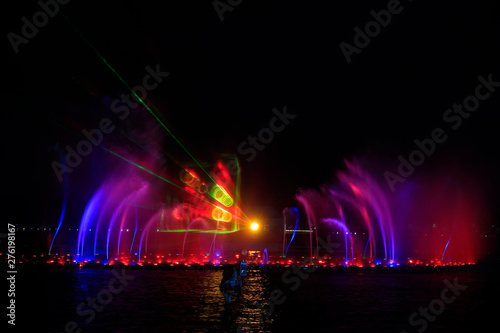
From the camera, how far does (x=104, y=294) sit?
21109 mm

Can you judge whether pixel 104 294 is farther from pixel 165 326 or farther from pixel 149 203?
pixel 149 203

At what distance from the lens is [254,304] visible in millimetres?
19234

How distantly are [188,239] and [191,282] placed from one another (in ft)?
159

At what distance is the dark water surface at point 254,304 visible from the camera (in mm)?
15344

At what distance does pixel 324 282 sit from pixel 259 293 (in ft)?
19.6

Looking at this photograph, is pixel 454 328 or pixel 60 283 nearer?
pixel 454 328

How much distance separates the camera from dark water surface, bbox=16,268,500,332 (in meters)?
15.3

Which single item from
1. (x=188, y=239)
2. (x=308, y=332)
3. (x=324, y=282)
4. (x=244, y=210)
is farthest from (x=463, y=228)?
(x=308, y=332)

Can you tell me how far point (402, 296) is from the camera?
2198 cm

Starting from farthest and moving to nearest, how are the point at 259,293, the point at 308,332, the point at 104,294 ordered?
1. the point at 259,293
2. the point at 104,294
3. the point at 308,332

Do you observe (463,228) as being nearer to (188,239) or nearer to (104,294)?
(188,239)

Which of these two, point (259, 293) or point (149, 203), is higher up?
point (149, 203)

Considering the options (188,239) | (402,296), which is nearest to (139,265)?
(402,296)

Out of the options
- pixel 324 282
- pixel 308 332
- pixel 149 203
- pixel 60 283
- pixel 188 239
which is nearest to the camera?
pixel 308 332
